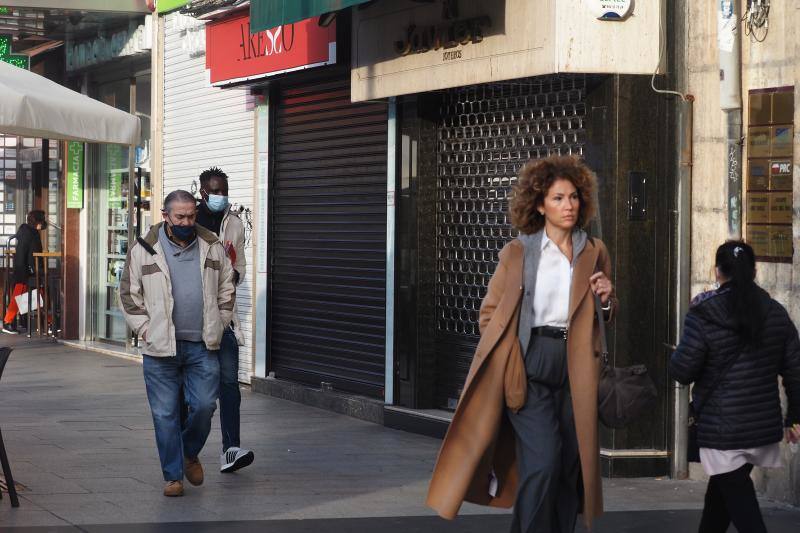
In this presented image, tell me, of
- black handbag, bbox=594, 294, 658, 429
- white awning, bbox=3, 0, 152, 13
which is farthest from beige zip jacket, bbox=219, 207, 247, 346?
white awning, bbox=3, 0, 152, 13

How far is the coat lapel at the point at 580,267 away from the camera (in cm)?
593

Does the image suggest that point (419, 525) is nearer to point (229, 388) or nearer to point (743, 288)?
point (229, 388)

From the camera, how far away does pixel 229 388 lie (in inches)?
366

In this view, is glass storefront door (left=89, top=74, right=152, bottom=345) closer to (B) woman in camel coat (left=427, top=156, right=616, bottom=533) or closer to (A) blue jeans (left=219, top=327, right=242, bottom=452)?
(A) blue jeans (left=219, top=327, right=242, bottom=452)

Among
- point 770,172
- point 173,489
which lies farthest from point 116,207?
point 770,172

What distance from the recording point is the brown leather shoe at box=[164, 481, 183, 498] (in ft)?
27.7

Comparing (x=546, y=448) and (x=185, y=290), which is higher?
(x=185, y=290)

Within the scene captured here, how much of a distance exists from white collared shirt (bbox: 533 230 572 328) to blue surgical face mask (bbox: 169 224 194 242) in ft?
10.1

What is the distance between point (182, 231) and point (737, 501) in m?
3.76

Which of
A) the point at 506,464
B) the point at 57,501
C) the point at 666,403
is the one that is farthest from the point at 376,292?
the point at 506,464

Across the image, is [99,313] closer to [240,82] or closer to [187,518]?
[240,82]

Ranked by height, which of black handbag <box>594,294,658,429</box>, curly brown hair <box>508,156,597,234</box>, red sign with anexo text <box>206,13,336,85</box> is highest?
red sign with anexo text <box>206,13,336,85</box>

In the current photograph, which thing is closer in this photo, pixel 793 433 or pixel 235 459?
pixel 793 433

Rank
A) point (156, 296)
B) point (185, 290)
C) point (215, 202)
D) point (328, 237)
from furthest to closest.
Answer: point (328, 237)
point (215, 202)
point (185, 290)
point (156, 296)
